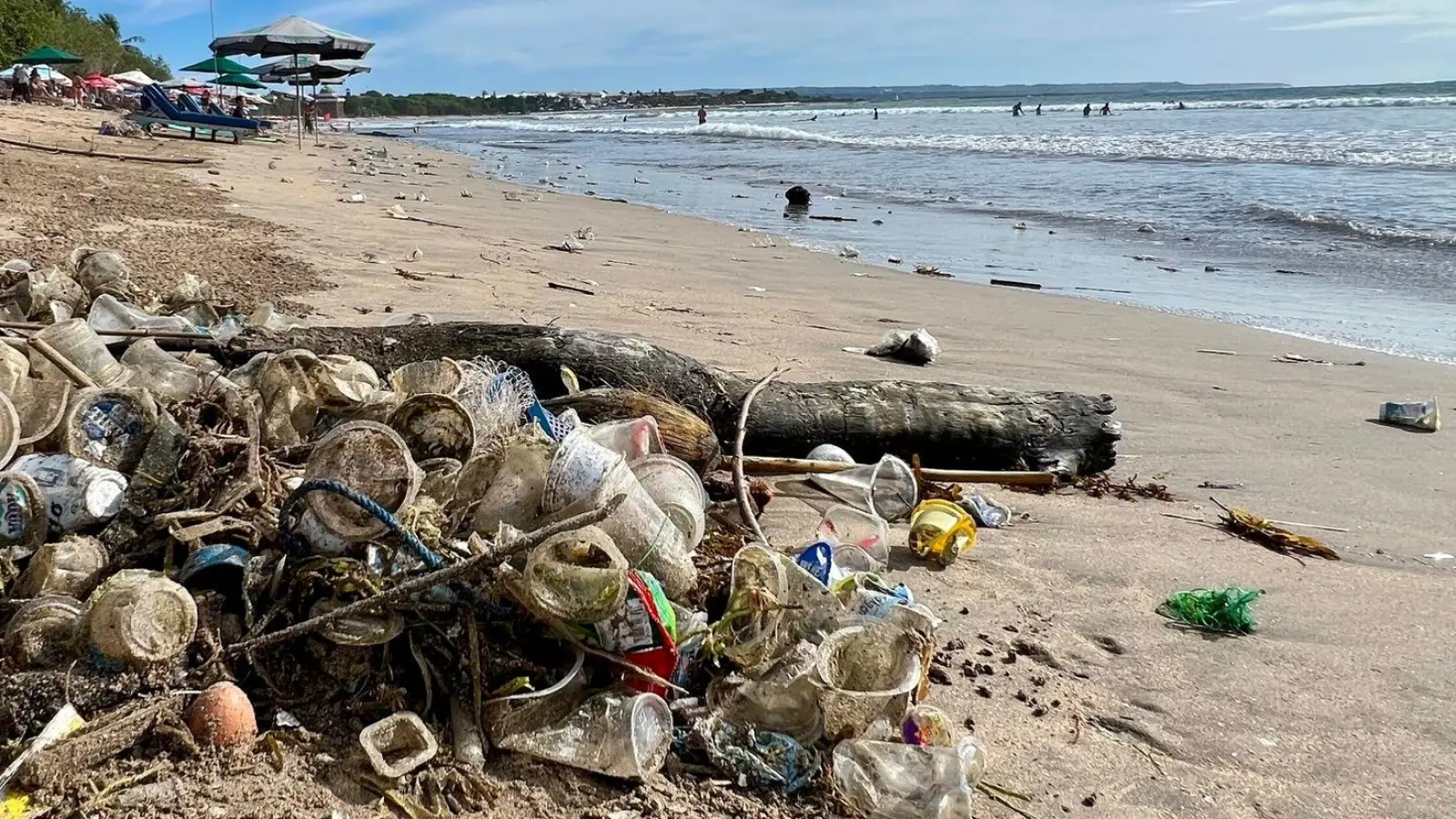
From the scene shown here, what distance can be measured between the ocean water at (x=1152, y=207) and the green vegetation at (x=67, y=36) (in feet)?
83.1

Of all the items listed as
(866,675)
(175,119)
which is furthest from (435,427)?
(175,119)

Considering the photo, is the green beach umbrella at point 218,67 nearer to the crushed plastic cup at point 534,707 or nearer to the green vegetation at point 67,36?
the green vegetation at point 67,36

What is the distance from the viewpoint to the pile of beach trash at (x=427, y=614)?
1895 millimetres

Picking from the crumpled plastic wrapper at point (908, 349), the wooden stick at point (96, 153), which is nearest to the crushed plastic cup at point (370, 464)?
the crumpled plastic wrapper at point (908, 349)

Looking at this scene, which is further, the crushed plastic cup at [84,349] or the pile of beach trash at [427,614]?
the crushed plastic cup at [84,349]

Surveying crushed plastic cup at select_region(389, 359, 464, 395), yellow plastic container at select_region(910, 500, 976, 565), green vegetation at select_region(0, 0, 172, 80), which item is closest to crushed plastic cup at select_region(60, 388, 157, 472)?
crushed plastic cup at select_region(389, 359, 464, 395)

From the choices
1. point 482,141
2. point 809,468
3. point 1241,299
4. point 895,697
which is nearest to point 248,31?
point 482,141

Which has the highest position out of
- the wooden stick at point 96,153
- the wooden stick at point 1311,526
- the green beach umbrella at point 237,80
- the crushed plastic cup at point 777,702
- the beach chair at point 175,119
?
the green beach umbrella at point 237,80

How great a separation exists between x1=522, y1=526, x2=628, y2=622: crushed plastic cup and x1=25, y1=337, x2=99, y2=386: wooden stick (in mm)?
1614

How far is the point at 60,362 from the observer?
2.72 meters

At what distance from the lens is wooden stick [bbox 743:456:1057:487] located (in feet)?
11.7

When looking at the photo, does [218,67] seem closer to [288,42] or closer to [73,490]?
[288,42]

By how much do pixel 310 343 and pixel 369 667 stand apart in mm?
1979

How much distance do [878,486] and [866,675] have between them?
136cm
